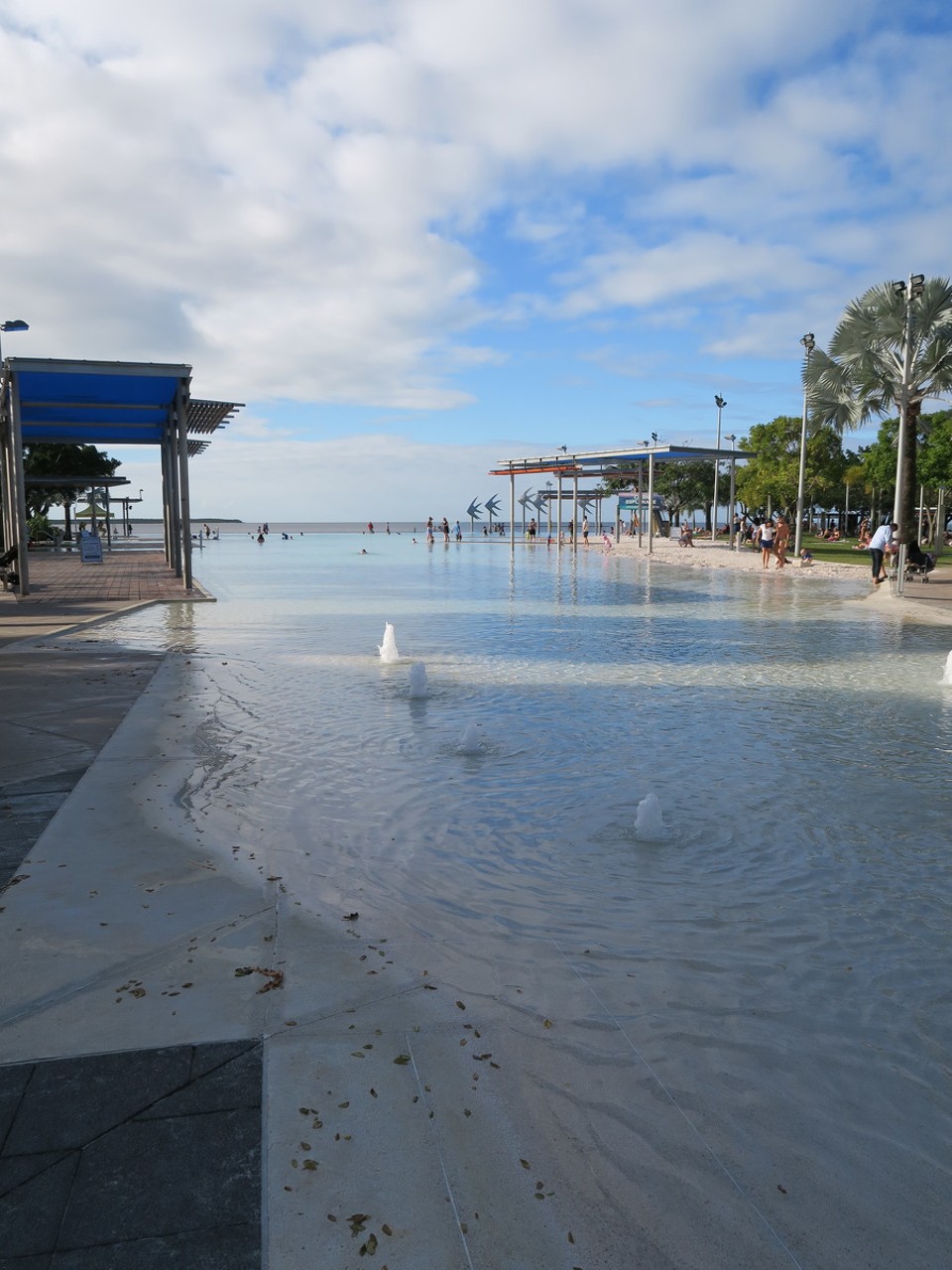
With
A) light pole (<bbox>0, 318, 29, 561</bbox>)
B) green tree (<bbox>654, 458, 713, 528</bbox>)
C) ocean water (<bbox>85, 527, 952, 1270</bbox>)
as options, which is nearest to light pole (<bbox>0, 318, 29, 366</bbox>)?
light pole (<bbox>0, 318, 29, 561</bbox>)

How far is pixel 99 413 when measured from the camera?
22062mm

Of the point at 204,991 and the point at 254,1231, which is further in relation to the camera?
the point at 204,991

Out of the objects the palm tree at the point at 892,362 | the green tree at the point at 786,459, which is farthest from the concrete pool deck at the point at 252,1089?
the green tree at the point at 786,459

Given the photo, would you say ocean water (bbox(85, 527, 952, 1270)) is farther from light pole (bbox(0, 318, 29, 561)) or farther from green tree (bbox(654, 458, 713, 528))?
green tree (bbox(654, 458, 713, 528))

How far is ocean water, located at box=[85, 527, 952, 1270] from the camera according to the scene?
2.62 m

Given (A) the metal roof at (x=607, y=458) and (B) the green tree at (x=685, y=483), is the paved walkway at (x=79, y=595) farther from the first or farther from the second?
(B) the green tree at (x=685, y=483)

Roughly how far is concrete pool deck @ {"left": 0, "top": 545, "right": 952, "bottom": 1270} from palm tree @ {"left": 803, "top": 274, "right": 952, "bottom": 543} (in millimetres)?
19369

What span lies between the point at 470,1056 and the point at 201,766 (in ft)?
12.8

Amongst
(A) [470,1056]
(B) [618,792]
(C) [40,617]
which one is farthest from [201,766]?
(C) [40,617]

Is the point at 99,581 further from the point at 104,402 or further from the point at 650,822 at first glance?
the point at 650,822

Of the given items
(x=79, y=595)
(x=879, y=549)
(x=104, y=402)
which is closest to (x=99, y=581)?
(x=79, y=595)

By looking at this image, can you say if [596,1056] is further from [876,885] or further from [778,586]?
[778,586]

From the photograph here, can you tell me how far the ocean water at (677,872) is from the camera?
2.62 m

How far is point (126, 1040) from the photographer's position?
2.94 m
